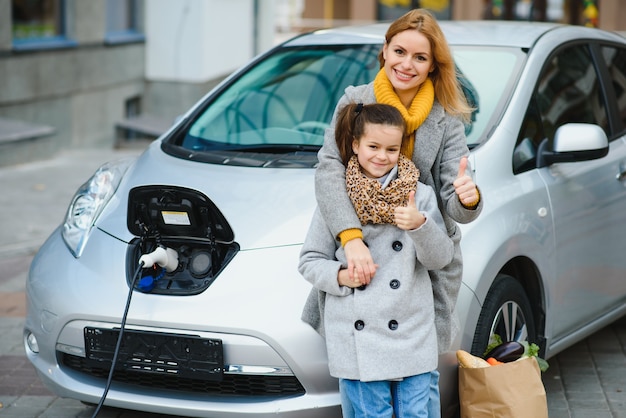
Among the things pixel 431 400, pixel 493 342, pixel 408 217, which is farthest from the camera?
pixel 493 342

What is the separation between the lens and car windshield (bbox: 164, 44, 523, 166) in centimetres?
437

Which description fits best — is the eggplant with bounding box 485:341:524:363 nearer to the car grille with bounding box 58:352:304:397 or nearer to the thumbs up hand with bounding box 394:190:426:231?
the car grille with bounding box 58:352:304:397

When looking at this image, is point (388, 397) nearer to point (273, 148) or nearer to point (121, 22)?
point (273, 148)

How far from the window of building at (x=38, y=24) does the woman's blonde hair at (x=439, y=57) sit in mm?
8353

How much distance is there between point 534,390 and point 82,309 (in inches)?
62.7

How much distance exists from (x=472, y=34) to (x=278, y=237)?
171 centimetres

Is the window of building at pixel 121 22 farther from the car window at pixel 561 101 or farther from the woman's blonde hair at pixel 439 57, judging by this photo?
the woman's blonde hair at pixel 439 57

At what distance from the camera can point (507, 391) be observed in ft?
11.4

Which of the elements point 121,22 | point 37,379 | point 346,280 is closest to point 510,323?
point 346,280

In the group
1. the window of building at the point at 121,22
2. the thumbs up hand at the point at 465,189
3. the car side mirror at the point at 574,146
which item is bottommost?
the window of building at the point at 121,22

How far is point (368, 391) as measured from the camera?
318 centimetres

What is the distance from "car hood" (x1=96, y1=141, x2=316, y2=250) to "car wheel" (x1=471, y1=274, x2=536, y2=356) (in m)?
0.74

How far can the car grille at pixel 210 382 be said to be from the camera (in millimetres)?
3545

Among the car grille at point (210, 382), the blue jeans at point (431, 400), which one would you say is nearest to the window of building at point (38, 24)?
the car grille at point (210, 382)
